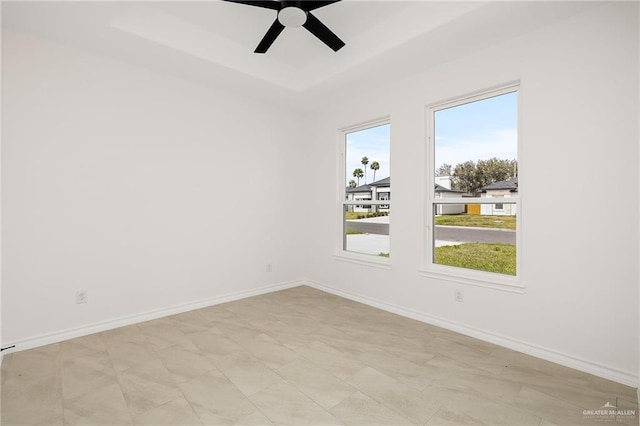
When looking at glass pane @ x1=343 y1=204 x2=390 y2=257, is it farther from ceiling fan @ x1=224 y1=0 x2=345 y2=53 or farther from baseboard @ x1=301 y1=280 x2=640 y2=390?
ceiling fan @ x1=224 y1=0 x2=345 y2=53

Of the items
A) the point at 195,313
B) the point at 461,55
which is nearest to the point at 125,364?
the point at 195,313

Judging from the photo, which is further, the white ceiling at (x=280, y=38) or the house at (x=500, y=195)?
the house at (x=500, y=195)

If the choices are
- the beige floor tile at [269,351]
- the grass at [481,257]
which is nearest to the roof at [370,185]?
the grass at [481,257]

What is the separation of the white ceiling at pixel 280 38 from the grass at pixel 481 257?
188 cm

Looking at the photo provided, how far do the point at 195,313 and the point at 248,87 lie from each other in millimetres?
2771

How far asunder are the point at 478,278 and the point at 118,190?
3.63m

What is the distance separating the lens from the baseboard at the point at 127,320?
272 cm

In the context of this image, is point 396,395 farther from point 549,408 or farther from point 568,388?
point 568,388

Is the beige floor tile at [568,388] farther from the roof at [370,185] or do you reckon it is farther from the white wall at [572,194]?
the roof at [370,185]

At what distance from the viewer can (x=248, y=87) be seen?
12.9 ft

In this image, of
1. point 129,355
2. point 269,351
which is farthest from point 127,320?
point 269,351

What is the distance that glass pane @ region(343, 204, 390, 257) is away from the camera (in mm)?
3998

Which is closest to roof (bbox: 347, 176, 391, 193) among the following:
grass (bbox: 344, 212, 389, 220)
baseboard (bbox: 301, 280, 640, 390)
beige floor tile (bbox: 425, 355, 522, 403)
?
grass (bbox: 344, 212, 389, 220)

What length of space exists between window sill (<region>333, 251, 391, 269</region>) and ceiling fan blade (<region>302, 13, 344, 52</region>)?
7.81 feet
